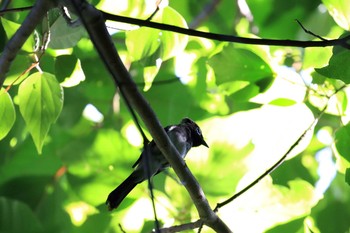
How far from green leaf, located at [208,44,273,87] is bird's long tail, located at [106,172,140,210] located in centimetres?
60

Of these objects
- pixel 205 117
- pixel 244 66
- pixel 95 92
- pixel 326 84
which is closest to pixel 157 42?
pixel 244 66

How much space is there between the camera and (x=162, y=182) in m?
3.27

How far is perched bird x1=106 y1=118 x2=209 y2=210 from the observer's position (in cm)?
273

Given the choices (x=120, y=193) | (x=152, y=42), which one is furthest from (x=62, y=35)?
(x=120, y=193)

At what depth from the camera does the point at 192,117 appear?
3672 millimetres

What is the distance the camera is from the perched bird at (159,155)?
2.73 metres

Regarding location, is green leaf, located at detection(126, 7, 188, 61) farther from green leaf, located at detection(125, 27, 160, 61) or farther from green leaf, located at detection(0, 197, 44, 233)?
green leaf, located at detection(0, 197, 44, 233)

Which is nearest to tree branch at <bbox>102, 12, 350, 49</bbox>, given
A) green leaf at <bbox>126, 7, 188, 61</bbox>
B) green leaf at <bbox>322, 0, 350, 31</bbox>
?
green leaf at <bbox>322, 0, 350, 31</bbox>

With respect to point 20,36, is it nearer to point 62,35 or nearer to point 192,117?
point 62,35

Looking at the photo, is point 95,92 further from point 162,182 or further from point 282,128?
point 282,128

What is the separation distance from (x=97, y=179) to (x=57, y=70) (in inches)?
44.2

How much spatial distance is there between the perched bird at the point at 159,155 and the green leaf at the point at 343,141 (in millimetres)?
763

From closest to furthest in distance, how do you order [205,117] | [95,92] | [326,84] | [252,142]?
[326,84] < [252,142] < [205,117] < [95,92]

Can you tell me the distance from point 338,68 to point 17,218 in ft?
6.35
